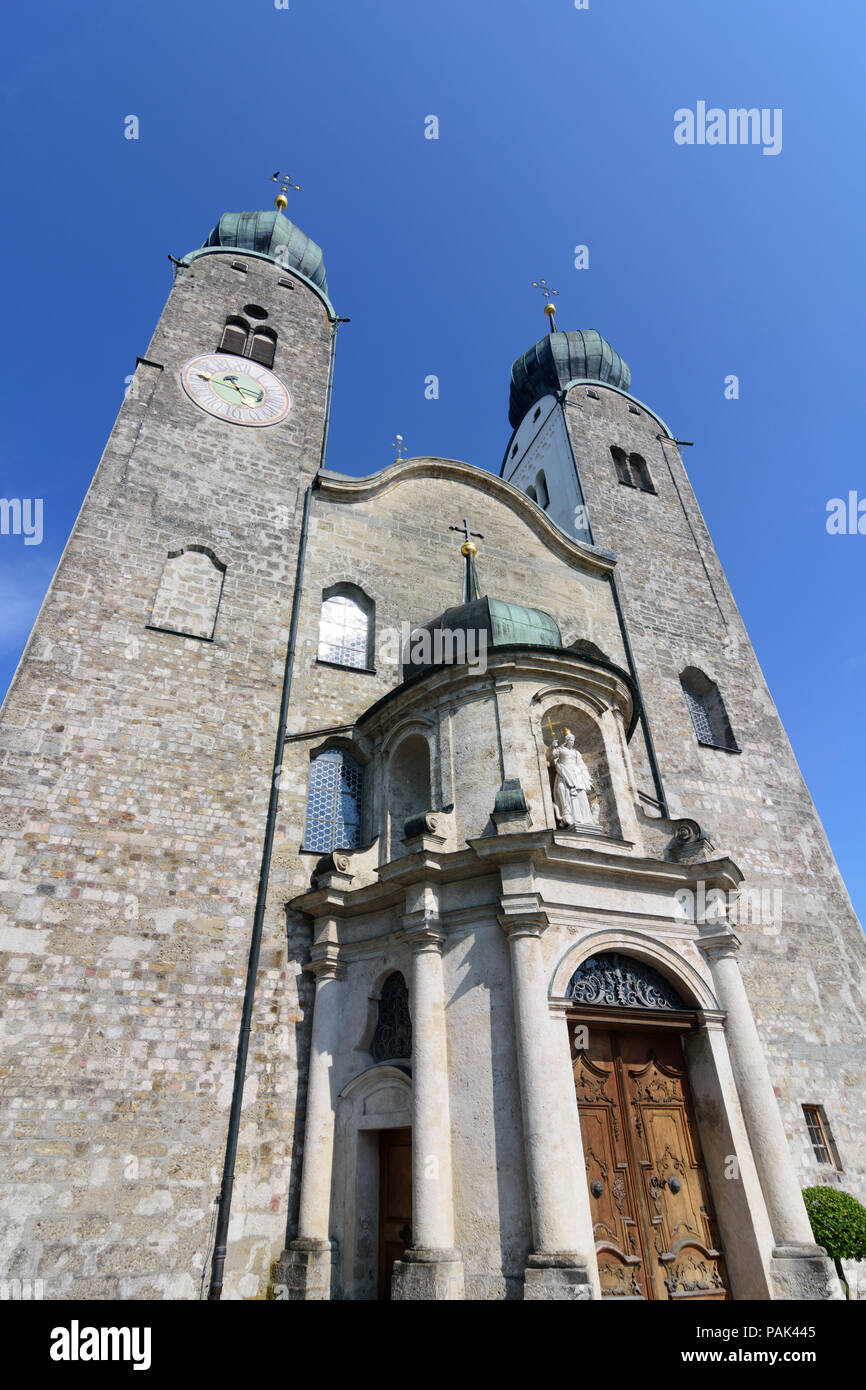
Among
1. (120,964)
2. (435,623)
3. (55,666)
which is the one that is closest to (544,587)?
(435,623)

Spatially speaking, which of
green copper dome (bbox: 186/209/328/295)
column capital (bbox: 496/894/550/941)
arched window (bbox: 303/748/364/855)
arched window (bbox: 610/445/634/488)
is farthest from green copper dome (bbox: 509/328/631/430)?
column capital (bbox: 496/894/550/941)

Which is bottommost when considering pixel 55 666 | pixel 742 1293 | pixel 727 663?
pixel 742 1293

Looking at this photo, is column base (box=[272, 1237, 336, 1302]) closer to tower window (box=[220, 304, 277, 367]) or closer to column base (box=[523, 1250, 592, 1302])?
column base (box=[523, 1250, 592, 1302])

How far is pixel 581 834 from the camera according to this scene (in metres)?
9.23

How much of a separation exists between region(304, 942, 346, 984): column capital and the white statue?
3266mm

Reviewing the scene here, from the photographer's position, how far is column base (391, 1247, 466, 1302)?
6.67 m

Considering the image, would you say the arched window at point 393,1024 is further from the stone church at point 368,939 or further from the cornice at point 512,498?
the cornice at point 512,498

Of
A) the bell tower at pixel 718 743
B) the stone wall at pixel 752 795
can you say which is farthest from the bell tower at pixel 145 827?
the stone wall at pixel 752 795

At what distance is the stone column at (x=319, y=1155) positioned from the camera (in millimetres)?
7652

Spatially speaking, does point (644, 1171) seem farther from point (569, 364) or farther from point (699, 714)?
point (569, 364)
